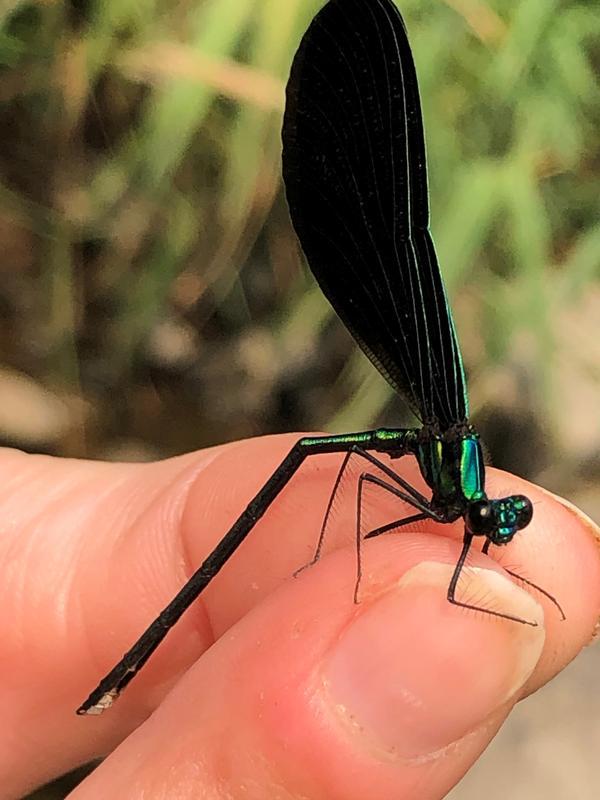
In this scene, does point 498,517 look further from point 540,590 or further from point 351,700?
point 351,700

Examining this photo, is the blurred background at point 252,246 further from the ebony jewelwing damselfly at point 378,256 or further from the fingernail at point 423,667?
the fingernail at point 423,667

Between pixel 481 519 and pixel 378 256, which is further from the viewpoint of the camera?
pixel 378 256

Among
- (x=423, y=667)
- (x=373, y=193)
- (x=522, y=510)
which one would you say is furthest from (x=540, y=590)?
(x=373, y=193)

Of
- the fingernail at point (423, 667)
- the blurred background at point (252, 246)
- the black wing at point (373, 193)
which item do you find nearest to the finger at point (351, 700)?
the fingernail at point (423, 667)

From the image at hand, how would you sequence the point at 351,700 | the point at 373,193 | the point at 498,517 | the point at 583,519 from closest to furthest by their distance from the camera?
1. the point at 351,700
2. the point at 498,517
3. the point at 373,193
4. the point at 583,519

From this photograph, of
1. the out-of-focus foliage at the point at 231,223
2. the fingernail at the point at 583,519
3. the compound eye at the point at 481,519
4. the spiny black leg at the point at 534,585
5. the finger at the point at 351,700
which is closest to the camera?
the finger at the point at 351,700

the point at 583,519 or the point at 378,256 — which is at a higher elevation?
the point at 378,256

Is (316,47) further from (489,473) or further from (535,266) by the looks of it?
(535,266)
